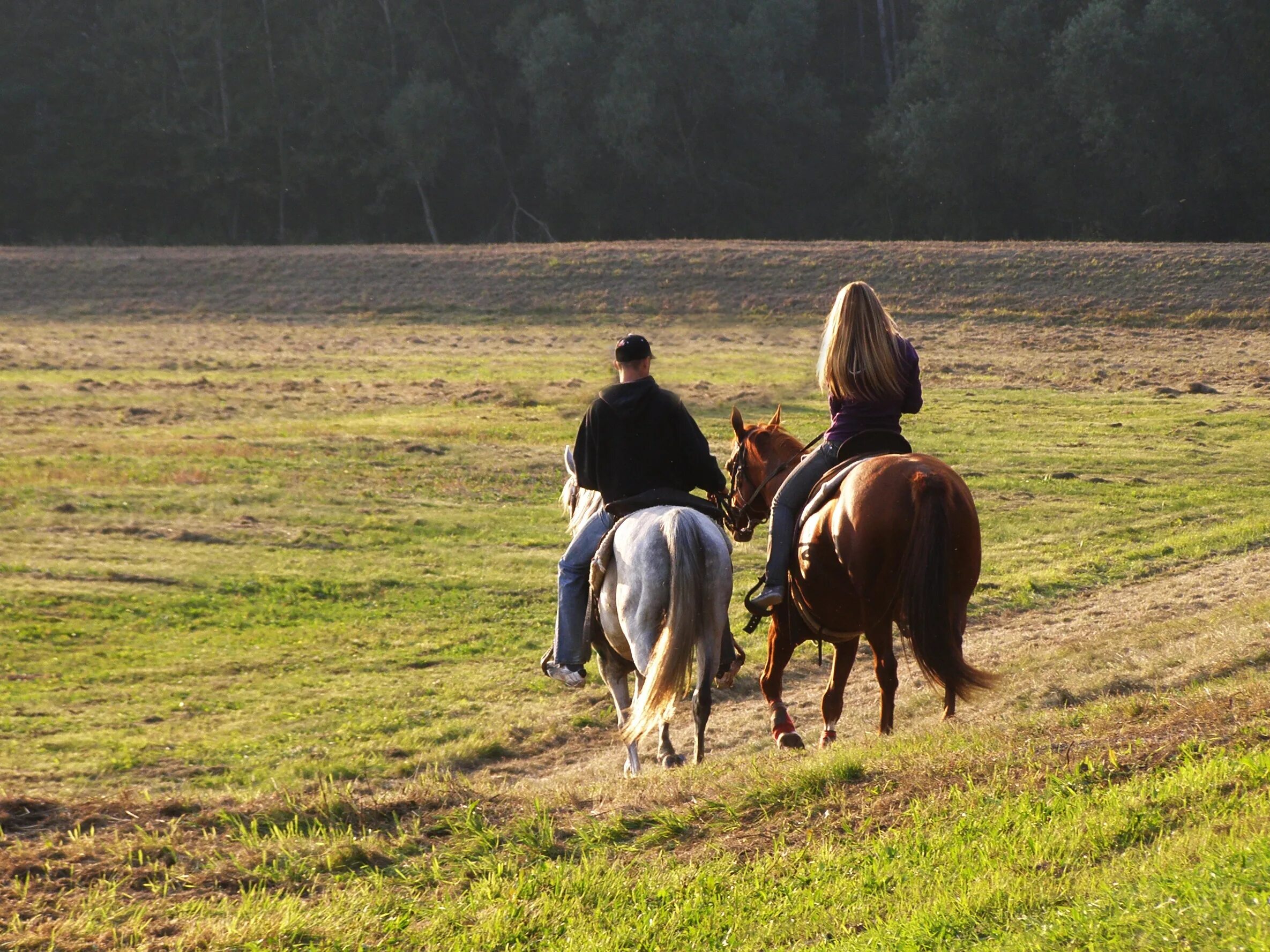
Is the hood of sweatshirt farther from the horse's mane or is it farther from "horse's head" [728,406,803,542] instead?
"horse's head" [728,406,803,542]

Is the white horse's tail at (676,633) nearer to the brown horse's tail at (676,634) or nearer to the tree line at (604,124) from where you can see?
the brown horse's tail at (676,634)

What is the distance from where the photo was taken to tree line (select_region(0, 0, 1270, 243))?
182 ft

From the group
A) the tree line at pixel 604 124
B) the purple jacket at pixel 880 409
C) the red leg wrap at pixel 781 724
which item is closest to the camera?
the purple jacket at pixel 880 409

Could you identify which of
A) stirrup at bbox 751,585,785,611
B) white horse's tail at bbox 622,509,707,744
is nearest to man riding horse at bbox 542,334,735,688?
stirrup at bbox 751,585,785,611

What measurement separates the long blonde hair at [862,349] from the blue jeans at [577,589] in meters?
1.67

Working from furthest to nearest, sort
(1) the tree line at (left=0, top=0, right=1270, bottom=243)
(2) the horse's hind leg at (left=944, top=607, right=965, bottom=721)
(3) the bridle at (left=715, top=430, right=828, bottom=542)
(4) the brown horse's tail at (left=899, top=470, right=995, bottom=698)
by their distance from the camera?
1. (1) the tree line at (left=0, top=0, right=1270, bottom=243)
2. (3) the bridle at (left=715, top=430, right=828, bottom=542)
3. (2) the horse's hind leg at (left=944, top=607, right=965, bottom=721)
4. (4) the brown horse's tail at (left=899, top=470, right=995, bottom=698)

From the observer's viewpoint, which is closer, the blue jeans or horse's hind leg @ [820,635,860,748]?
horse's hind leg @ [820,635,860,748]

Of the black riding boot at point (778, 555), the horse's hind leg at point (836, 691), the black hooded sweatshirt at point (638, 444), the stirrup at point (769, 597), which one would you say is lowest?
the horse's hind leg at point (836, 691)

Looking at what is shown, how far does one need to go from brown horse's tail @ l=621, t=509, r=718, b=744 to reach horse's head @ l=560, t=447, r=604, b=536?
922mm

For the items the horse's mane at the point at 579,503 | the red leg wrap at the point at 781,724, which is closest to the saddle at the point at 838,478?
the red leg wrap at the point at 781,724

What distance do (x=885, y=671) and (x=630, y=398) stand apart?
2234 mm

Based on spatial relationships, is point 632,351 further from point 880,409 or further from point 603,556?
point 880,409

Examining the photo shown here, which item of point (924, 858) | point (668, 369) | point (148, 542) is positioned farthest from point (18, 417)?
point (924, 858)

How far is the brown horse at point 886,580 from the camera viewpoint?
23.3 ft
